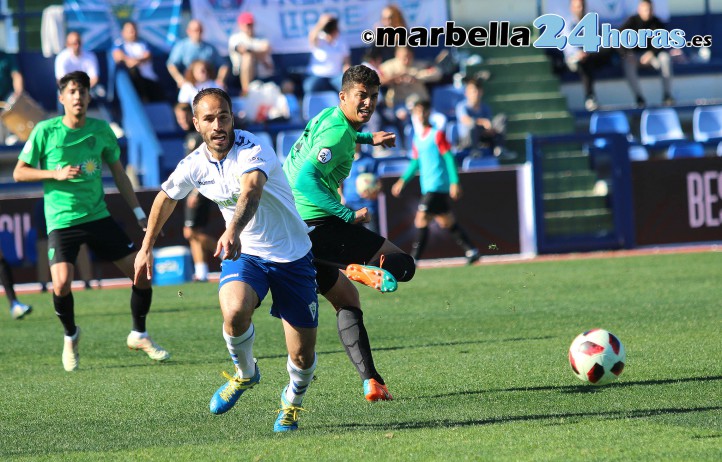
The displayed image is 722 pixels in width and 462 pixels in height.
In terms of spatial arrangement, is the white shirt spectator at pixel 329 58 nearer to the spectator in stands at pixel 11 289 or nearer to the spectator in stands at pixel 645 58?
the spectator in stands at pixel 645 58

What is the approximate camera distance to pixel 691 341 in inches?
361

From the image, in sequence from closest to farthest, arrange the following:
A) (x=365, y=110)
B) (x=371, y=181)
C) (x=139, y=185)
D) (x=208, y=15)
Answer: (x=365, y=110)
(x=371, y=181)
(x=139, y=185)
(x=208, y=15)

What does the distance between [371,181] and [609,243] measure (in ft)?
19.4

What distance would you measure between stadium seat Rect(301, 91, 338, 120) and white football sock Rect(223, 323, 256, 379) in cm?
1411

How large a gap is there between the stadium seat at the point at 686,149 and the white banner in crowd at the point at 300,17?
4.99 meters

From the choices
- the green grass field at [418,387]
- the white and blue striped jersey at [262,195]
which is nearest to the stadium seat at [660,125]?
the green grass field at [418,387]

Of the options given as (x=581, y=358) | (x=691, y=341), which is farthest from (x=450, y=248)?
(x=581, y=358)

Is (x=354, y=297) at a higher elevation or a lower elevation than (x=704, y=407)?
higher

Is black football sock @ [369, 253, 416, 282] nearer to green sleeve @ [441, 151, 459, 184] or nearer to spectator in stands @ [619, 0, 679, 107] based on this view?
green sleeve @ [441, 151, 459, 184]

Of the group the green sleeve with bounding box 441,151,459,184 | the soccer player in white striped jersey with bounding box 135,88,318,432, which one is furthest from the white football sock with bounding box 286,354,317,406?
the green sleeve with bounding box 441,151,459,184

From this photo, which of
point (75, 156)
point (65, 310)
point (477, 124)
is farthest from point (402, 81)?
point (65, 310)

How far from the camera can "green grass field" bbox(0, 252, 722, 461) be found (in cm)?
589

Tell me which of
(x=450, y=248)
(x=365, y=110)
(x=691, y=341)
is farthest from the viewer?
(x=450, y=248)

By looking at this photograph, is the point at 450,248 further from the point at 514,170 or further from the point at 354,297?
the point at 354,297
